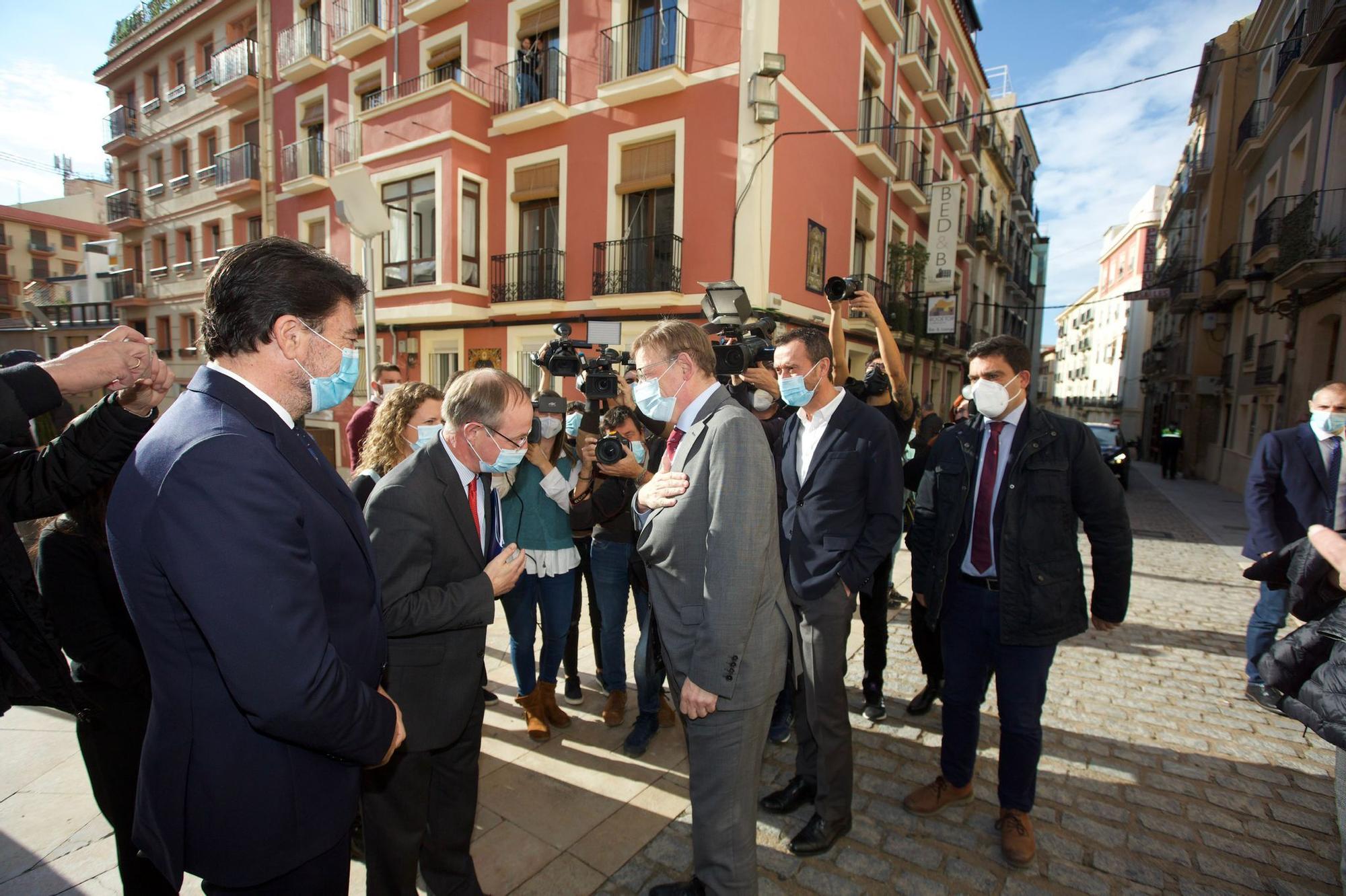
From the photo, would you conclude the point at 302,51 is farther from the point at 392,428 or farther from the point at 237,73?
the point at 392,428

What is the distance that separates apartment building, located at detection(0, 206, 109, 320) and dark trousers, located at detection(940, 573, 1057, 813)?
169ft

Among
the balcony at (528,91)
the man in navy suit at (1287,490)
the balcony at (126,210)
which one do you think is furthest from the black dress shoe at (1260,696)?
the balcony at (126,210)

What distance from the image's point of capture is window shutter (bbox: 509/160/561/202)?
42.6 ft

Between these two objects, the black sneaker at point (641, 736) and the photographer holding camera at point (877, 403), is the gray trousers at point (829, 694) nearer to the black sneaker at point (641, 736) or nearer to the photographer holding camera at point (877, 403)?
the black sneaker at point (641, 736)

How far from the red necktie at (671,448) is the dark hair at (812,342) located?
93cm

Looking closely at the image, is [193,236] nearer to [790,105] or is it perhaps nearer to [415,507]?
[790,105]

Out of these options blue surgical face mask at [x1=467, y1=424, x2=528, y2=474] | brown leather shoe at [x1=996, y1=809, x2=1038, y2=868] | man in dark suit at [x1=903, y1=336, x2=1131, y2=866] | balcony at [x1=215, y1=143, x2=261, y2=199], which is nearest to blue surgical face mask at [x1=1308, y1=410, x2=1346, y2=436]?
man in dark suit at [x1=903, y1=336, x2=1131, y2=866]

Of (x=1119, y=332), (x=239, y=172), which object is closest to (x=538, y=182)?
(x=239, y=172)

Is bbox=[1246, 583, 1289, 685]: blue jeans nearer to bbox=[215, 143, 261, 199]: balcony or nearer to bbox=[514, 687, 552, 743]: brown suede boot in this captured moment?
bbox=[514, 687, 552, 743]: brown suede boot

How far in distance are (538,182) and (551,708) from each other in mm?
12114

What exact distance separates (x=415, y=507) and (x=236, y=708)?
2.70 ft

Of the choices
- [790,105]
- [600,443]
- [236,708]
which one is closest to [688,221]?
[790,105]

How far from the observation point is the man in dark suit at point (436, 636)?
2.07 m

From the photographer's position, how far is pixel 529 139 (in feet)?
43.2
